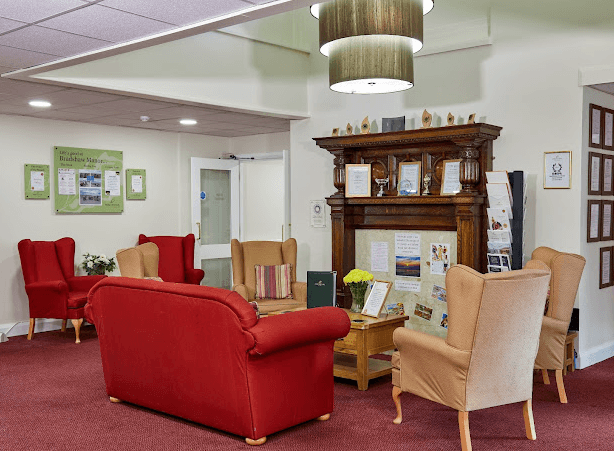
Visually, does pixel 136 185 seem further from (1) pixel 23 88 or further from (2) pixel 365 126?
(2) pixel 365 126

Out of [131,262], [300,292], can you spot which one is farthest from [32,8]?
[300,292]

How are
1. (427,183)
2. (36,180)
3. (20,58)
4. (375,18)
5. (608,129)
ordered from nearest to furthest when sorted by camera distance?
1. (375,18)
2. (20,58)
3. (608,129)
4. (427,183)
5. (36,180)

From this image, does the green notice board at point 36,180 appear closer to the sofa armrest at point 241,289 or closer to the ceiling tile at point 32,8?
the sofa armrest at point 241,289

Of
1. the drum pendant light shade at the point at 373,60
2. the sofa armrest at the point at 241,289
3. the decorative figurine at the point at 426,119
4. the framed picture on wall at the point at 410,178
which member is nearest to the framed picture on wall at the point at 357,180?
the framed picture on wall at the point at 410,178

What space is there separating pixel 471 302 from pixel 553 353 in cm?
166

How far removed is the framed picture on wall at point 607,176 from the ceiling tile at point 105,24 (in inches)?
168

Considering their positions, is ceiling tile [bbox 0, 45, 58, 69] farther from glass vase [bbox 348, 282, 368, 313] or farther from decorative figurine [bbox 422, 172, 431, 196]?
decorative figurine [bbox 422, 172, 431, 196]

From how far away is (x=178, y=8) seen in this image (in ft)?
12.7

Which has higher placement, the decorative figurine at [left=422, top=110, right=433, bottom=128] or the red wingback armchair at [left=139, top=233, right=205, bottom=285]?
the decorative figurine at [left=422, top=110, right=433, bottom=128]

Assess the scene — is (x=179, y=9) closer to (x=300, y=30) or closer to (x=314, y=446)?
(x=314, y=446)

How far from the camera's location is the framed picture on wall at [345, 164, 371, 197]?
23.7 ft

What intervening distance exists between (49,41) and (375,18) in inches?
87.2

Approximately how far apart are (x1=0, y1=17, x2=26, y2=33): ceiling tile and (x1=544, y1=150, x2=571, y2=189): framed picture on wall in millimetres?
4417

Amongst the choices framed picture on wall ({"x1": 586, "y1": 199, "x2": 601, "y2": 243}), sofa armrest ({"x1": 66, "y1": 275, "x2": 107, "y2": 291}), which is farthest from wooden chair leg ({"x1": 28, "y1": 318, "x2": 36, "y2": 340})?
framed picture on wall ({"x1": 586, "y1": 199, "x2": 601, "y2": 243})
